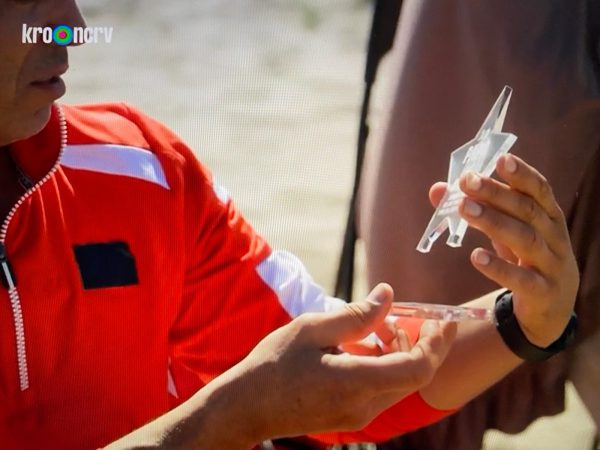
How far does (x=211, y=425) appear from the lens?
1253mm

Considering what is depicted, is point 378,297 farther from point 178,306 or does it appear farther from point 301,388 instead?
point 178,306

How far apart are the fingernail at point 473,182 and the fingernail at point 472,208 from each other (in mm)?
15

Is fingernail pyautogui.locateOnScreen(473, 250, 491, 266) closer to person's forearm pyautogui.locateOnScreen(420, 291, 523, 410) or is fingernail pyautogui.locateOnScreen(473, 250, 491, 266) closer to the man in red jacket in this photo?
the man in red jacket

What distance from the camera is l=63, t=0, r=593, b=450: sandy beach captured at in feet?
5.65

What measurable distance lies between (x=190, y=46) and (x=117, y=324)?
0.52m

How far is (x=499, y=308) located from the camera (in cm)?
144

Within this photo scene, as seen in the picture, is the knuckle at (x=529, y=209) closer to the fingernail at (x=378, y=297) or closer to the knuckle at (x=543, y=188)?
the knuckle at (x=543, y=188)

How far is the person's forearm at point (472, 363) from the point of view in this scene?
4.80ft

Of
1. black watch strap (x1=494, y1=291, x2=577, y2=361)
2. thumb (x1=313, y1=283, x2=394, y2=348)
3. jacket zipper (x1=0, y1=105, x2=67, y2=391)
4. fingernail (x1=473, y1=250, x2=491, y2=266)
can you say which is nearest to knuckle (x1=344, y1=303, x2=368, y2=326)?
thumb (x1=313, y1=283, x2=394, y2=348)

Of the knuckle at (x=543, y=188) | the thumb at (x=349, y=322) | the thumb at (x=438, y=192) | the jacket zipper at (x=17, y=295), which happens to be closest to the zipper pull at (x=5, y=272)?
the jacket zipper at (x=17, y=295)

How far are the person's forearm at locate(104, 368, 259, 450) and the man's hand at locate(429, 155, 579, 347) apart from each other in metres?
0.29

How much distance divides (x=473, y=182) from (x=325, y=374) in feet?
Answer: 0.80

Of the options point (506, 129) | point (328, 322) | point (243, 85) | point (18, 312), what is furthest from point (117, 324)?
point (506, 129)

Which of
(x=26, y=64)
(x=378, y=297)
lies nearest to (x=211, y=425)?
(x=378, y=297)
